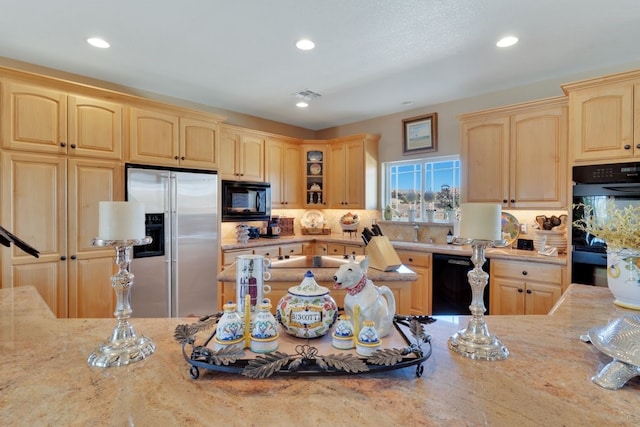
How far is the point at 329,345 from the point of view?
104cm

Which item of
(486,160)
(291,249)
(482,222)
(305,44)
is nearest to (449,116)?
(486,160)

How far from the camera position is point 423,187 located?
4.37m

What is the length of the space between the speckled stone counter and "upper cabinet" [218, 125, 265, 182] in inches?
121

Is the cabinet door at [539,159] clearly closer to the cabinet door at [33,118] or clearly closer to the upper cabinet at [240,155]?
the upper cabinet at [240,155]

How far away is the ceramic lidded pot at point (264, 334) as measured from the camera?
975mm

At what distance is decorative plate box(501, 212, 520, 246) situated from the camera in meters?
3.39

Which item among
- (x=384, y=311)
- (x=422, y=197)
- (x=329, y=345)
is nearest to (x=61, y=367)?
(x=329, y=345)

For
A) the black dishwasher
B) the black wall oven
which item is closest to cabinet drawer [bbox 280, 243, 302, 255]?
the black dishwasher

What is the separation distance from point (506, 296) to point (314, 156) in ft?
10.2

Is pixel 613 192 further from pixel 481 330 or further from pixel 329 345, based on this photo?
pixel 329 345

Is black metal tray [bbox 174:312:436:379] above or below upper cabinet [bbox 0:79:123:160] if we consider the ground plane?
below

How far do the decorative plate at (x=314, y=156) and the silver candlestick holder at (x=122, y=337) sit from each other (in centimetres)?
401

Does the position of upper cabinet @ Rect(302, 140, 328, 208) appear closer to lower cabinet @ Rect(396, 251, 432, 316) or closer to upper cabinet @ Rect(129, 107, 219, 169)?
upper cabinet @ Rect(129, 107, 219, 169)

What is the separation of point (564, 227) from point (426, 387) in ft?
10.1
